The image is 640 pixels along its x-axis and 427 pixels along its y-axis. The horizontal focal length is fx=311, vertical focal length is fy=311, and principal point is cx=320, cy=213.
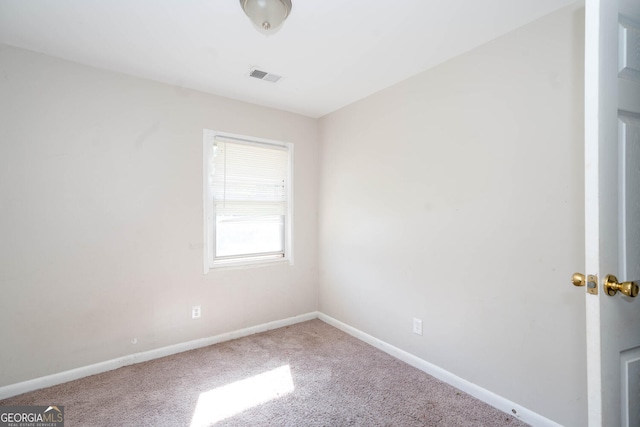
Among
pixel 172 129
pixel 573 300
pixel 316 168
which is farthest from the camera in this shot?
pixel 316 168


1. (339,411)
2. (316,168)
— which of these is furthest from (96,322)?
(316,168)

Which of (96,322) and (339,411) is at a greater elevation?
(96,322)

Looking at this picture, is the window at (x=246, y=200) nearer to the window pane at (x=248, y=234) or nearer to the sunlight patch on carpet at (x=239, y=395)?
the window pane at (x=248, y=234)

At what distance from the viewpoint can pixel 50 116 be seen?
89.0 inches

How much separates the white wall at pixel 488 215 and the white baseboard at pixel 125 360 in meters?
1.06

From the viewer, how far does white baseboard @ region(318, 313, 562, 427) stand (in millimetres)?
1828

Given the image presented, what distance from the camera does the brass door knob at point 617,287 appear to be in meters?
0.95

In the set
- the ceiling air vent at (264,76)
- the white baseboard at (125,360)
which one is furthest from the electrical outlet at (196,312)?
the ceiling air vent at (264,76)

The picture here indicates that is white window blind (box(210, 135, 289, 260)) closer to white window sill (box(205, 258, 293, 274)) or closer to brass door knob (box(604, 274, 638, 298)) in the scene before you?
white window sill (box(205, 258, 293, 274))

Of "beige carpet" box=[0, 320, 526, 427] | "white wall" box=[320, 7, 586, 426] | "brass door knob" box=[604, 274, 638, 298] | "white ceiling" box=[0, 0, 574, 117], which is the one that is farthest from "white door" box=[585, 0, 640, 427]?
"beige carpet" box=[0, 320, 526, 427]

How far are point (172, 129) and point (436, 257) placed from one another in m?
2.47

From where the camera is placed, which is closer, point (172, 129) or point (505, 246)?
point (505, 246)

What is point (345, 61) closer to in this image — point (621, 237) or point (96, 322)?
point (621, 237)

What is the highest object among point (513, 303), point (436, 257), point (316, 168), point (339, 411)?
point (316, 168)
